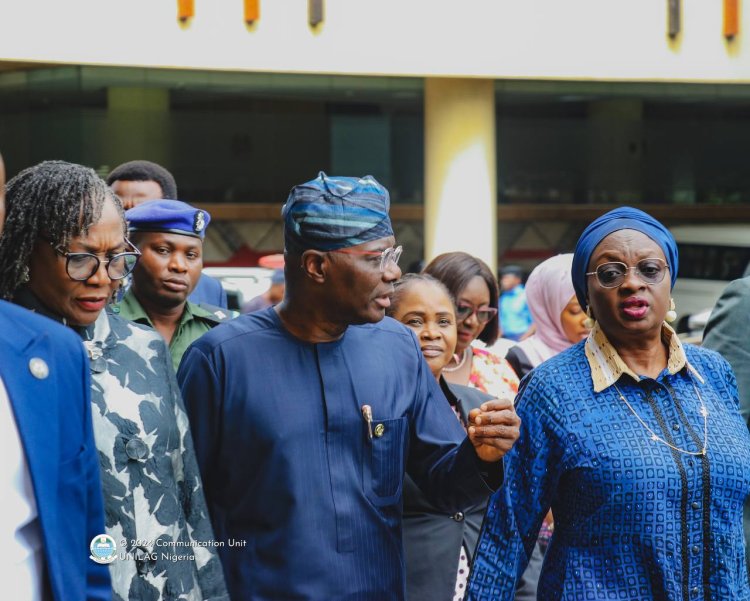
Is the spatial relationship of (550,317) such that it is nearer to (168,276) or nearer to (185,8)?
(168,276)

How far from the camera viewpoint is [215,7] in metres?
14.5

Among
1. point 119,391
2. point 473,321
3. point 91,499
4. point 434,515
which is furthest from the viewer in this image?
point 473,321

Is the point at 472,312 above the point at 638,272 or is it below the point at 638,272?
below

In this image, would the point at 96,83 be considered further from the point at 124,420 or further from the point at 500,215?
the point at 124,420

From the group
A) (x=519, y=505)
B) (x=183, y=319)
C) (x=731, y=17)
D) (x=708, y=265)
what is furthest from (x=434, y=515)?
(x=708, y=265)

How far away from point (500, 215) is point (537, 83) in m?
2.46

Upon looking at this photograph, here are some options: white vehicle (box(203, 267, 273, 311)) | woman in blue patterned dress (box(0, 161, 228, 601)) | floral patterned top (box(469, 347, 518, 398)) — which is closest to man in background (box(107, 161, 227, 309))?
floral patterned top (box(469, 347, 518, 398))

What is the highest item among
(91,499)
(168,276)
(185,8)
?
(185,8)

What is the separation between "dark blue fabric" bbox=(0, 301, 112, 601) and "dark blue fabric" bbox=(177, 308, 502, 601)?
2.53 ft

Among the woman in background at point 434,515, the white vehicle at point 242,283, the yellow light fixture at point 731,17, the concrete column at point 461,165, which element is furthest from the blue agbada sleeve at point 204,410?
the yellow light fixture at point 731,17

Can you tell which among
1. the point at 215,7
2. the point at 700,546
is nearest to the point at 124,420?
the point at 700,546

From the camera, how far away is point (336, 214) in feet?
12.3

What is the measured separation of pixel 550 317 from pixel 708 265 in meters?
13.0

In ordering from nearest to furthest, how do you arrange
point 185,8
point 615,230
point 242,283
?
point 615,230
point 242,283
point 185,8
